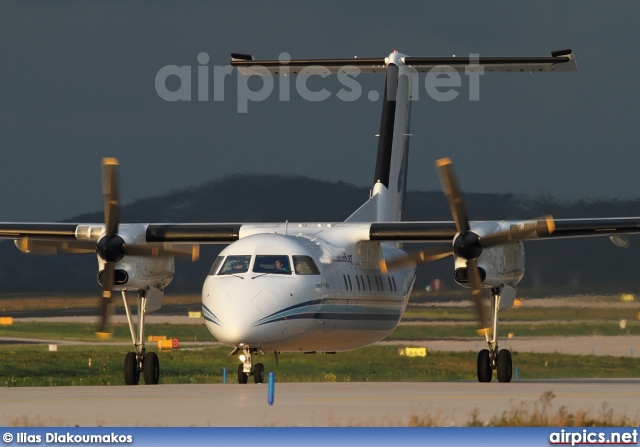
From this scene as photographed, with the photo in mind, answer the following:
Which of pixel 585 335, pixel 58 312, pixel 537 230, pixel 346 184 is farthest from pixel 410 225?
pixel 58 312

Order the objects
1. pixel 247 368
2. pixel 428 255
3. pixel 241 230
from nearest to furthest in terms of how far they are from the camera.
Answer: pixel 247 368 < pixel 428 255 < pixel 241 230

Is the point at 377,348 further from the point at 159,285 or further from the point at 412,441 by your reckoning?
the point at 412,441

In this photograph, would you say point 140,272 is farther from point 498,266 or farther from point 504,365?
point 504,365

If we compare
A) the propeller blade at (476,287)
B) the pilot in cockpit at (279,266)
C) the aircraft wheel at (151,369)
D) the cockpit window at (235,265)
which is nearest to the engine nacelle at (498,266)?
the propeller blade at (476,287)

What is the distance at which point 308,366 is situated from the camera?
151ft

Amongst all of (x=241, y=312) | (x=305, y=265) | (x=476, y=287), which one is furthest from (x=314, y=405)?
(x=476, y=287)

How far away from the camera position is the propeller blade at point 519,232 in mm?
26781

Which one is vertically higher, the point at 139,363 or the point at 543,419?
the point at 139,363

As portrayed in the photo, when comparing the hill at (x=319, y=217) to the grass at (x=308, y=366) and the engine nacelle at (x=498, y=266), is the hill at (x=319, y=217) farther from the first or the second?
the engine nacelle at (x=498, y=266)

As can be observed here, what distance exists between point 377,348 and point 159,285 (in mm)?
15997

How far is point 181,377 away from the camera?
44.9 metres

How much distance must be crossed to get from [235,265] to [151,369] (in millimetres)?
4558

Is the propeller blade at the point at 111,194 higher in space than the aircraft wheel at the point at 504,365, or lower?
higher

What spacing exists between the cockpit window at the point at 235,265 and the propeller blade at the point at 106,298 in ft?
11.8
